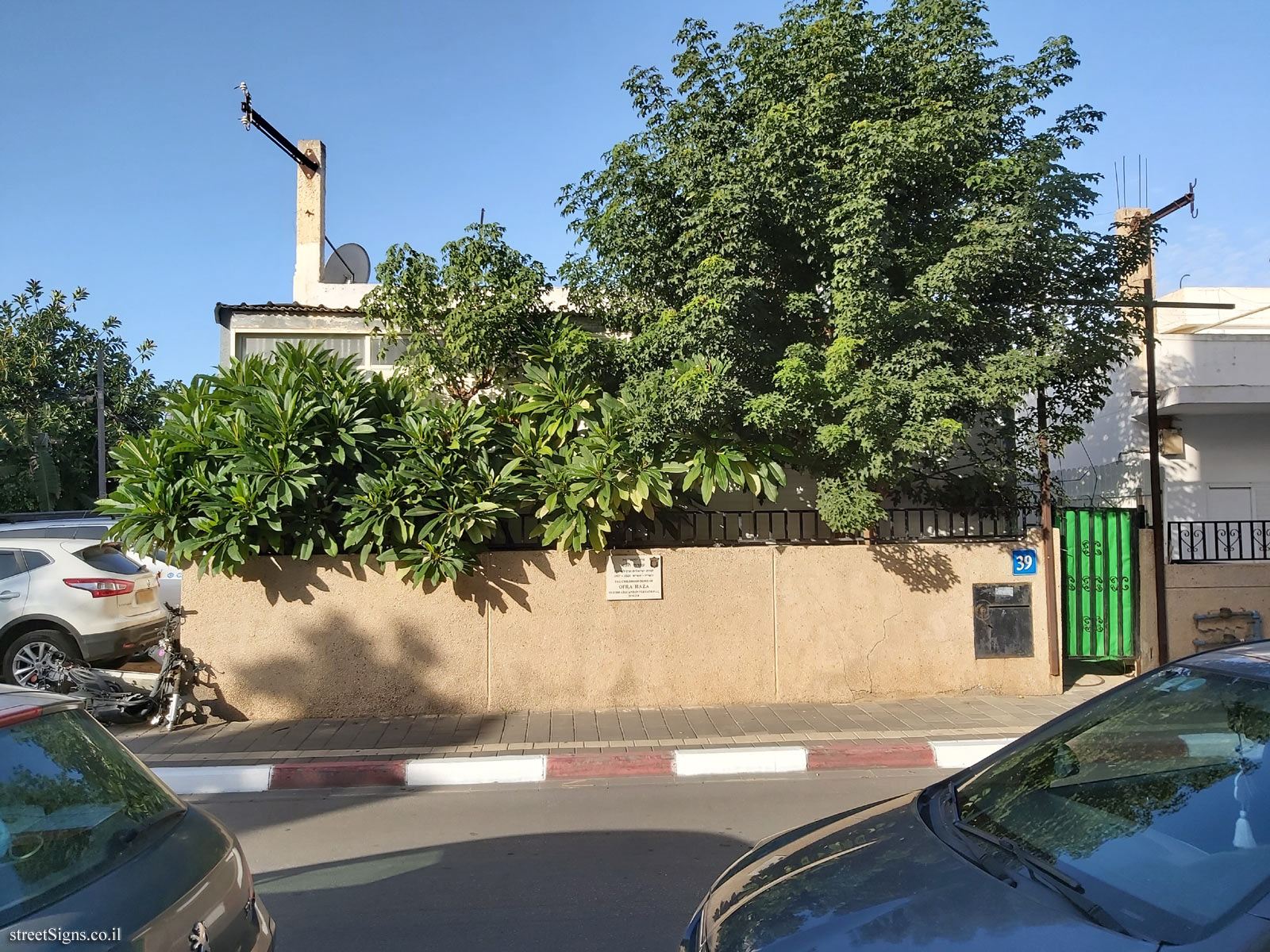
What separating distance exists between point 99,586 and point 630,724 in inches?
229

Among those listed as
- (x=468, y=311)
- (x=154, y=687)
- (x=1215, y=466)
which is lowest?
(x=154, y=687)

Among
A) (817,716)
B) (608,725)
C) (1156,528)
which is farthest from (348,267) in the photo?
(1156,528)

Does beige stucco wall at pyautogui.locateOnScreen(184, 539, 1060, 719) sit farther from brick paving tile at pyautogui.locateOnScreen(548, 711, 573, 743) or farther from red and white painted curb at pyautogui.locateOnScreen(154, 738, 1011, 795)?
red and white painted curb at pyautogui.locateOnScreen(154, 738, 1011, 795)

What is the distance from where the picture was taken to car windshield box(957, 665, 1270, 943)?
6.46 feet

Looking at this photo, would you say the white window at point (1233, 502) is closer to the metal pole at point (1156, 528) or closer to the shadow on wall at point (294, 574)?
the metal pole at point (1156, 528)

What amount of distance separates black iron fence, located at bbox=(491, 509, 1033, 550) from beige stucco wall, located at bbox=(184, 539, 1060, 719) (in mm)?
317

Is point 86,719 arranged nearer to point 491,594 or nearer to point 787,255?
point 491,594

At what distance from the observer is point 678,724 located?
7.75 metres

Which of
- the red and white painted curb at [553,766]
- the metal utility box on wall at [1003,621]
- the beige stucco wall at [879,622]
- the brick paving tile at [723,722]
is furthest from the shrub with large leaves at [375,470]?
the metal utility box on wall at [1003,621]

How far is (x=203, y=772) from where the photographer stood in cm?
639

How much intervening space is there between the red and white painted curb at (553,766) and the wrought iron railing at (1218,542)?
4.83 meters

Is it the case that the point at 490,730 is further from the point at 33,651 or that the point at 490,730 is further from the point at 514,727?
the point at 33,651

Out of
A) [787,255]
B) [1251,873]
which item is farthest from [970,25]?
[1251,873]

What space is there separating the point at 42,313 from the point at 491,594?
18.8 meters
